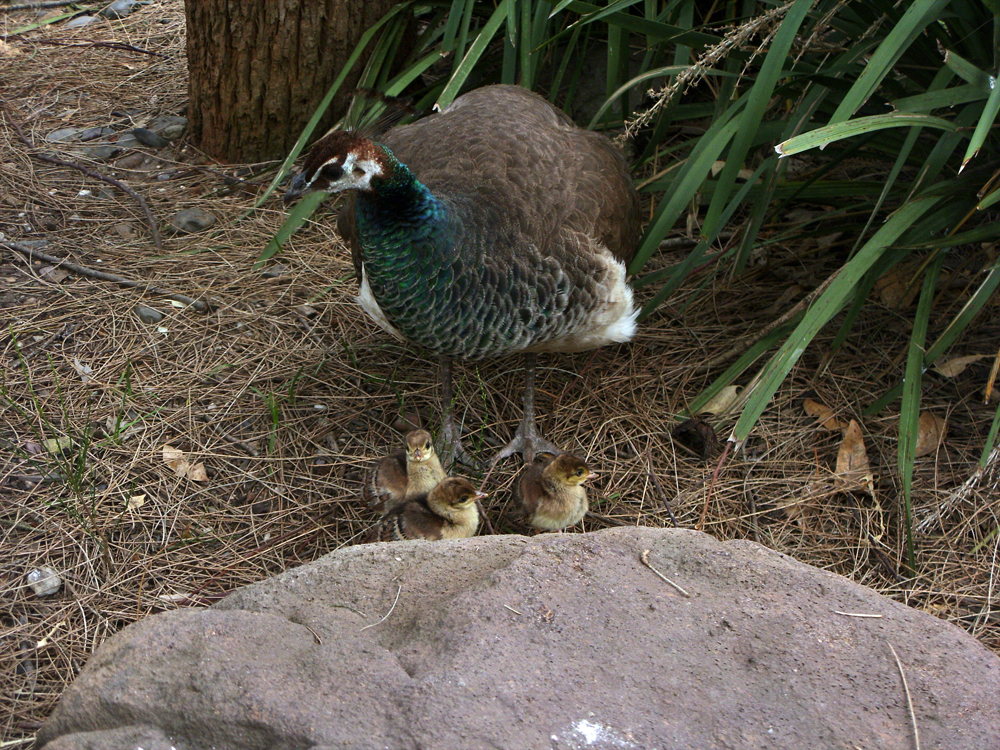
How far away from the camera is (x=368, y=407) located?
3.38 metres

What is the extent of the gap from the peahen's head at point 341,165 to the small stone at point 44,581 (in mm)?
1325

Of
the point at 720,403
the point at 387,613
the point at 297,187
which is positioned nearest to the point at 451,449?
the point at 720,403

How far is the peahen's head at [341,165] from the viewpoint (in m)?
2.54

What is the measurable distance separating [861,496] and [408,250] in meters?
1.75

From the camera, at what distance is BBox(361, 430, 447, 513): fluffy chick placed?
9.28 feet

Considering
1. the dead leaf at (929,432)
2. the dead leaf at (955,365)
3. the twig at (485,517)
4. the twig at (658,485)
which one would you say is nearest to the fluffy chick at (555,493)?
the twig at (485,517)

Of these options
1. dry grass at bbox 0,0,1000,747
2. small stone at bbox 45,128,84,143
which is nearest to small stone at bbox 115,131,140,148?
small stone at bbox 45,128,84,143

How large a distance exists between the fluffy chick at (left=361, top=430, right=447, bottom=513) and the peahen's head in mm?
811

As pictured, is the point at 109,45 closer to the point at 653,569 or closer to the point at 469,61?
the point at 469,61

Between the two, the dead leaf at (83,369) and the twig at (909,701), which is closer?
the twig at (909,701)

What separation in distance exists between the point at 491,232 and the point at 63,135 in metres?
3.00

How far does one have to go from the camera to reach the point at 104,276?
3.79m

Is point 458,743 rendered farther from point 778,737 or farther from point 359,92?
point 359,92

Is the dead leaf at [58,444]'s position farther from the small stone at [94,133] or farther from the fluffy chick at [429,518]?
the small stone at [94,133]
